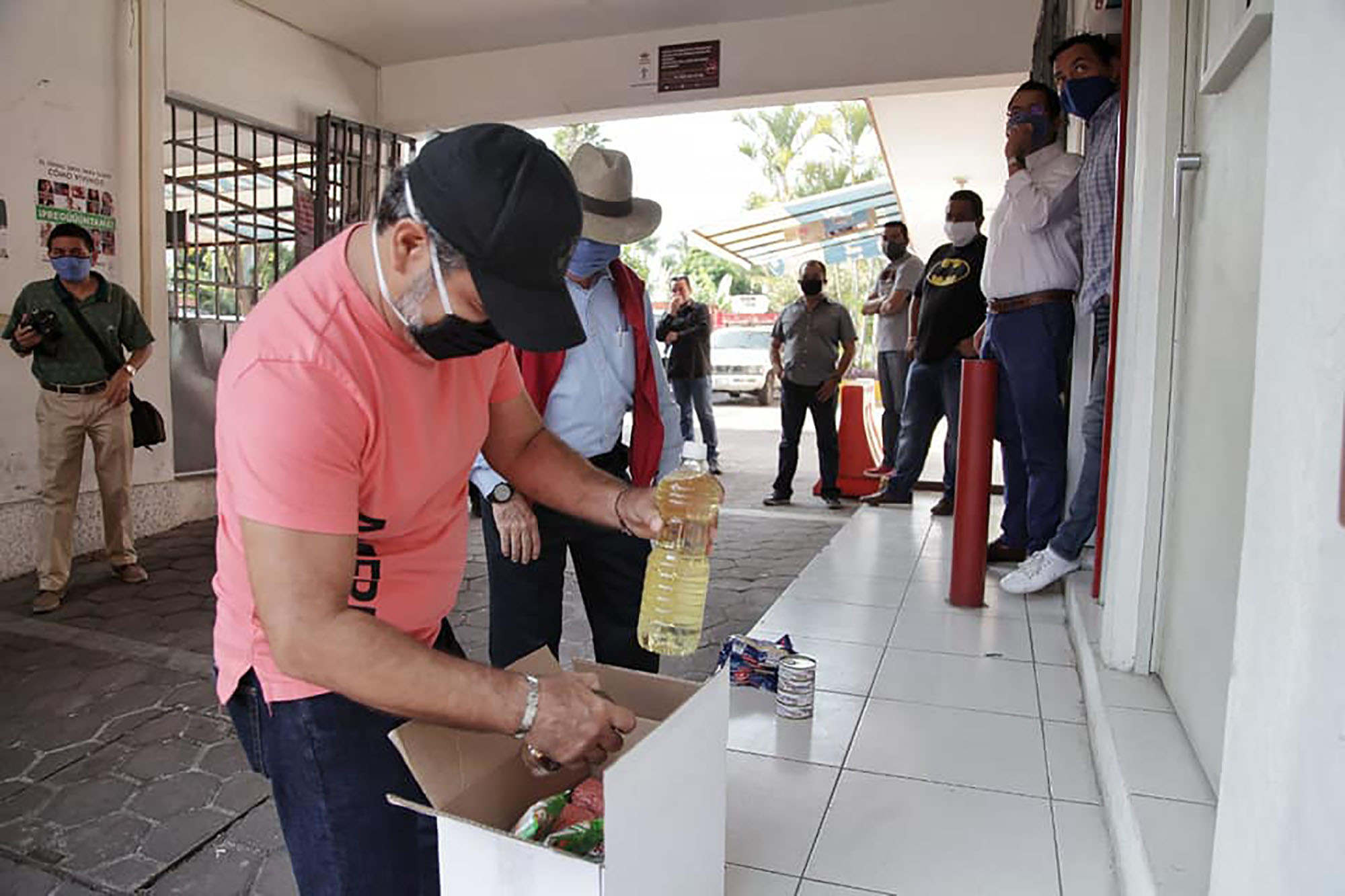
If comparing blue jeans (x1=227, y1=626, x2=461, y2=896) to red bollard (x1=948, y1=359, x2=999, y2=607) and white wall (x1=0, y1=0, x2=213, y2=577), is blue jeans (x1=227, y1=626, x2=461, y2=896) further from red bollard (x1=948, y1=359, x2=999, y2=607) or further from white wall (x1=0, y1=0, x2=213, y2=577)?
white wall (x1=0, y1=0, x2=213, y2=577)

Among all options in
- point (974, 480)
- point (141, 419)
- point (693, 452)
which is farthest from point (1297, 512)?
point (141, 419)

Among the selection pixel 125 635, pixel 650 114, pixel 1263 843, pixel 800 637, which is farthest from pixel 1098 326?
pixel 650 114

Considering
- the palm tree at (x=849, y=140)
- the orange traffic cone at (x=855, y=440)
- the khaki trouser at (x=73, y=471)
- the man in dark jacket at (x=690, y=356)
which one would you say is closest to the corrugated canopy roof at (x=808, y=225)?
the man in dark jacket at (x=690, y=356)

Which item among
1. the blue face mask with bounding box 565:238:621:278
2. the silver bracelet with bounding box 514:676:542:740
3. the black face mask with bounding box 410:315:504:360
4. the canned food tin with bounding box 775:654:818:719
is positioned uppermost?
the blue face mask with bounding box 565:238:621:278

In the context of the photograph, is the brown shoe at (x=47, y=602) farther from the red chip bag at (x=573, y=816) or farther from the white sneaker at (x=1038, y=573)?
the white sneaker at (x=1038, y=573)

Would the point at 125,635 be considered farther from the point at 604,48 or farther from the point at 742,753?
the point at 604,48

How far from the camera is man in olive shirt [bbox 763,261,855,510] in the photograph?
7156 millimetres

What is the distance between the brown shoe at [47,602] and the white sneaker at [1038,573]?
4.40 m

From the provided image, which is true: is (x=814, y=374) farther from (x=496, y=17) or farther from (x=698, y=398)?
(x=496, y=17)

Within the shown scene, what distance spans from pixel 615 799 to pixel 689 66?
6.74 meters

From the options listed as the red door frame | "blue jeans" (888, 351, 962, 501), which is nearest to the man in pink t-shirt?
the red door frame

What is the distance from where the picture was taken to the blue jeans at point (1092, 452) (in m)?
3.44

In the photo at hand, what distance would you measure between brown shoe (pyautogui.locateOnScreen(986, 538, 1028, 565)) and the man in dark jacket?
13.9 ft

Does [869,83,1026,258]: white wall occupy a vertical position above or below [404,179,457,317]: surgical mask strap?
above
